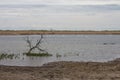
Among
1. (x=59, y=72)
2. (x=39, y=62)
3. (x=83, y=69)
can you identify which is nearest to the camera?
(x=59, y=72)

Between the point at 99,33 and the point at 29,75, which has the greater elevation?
the point at 29,75

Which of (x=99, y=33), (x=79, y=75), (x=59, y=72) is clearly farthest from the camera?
(x=99, y=33)

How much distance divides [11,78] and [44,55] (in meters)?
19.5

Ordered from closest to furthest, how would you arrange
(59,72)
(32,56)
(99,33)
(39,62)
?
(59,72)
(39,62)
(32,56)
(99,33)

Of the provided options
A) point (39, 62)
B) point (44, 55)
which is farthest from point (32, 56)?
point (39, 62)

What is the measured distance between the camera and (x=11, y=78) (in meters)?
18.9

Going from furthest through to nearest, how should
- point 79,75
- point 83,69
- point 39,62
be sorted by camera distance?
1. point 39,62
2. point 83,69
3. point 79,75

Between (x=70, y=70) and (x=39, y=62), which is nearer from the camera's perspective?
(x=70, y=70)

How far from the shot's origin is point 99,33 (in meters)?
195

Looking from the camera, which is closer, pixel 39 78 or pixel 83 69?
pixel 39 78

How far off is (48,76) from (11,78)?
192 cm

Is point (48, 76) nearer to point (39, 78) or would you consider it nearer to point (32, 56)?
point (39, 78)

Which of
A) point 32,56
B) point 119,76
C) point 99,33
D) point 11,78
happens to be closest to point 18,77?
point 11,78

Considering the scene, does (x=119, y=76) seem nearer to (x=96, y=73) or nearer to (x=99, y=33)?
(x=96, y=73)
